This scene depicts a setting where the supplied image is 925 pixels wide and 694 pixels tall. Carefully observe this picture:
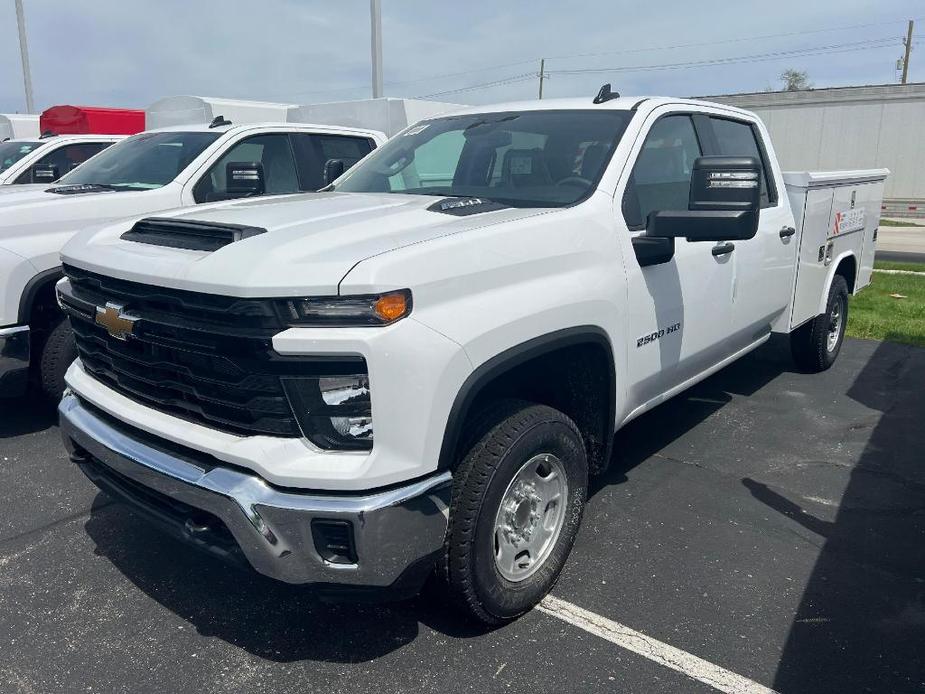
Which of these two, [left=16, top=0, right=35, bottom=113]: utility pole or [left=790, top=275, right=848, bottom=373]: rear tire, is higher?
[left=16, top=0, right=35, bottom=113]: utility pole

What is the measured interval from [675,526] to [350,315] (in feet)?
7.29

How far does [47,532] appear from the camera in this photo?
3721mm

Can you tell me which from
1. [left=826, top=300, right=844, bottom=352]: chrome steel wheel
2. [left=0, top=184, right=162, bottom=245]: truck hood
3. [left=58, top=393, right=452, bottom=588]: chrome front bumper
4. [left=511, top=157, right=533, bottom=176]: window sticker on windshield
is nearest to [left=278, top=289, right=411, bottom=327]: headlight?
[left=58, top=393, right=452, bottom=588]: chrome front bumper

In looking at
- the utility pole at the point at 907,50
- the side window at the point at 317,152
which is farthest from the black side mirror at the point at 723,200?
the utility pole at the point at 907,50

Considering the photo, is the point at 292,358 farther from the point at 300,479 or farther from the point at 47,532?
the point at 47,532

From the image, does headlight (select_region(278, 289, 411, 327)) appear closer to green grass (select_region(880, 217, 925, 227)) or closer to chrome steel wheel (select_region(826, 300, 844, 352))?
chrome steel wheel (select_region(826, 300, 844, 352))

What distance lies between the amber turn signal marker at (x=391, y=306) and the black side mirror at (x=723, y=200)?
1.42 meters

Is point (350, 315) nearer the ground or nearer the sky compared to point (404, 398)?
nearer the sky

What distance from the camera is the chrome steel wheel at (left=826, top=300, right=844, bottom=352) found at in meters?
6.33

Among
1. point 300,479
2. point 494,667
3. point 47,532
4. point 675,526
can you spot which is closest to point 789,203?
point 675,526

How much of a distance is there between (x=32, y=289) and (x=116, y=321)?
2.17 metres

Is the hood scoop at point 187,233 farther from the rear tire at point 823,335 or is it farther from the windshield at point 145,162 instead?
the rear tire at point 823,335

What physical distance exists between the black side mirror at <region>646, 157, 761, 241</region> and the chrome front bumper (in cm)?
151

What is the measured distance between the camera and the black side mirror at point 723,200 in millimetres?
3061
